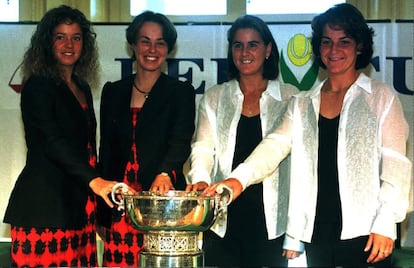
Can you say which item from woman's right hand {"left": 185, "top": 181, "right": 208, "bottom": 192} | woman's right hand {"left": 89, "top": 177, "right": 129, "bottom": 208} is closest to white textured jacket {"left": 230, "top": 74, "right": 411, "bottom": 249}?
woman's right hand {"left": 185, "top": 181, "right": 208, "bottom": 192}

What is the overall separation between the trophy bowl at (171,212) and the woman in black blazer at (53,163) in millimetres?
590

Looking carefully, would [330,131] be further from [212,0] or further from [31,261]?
[212,0]

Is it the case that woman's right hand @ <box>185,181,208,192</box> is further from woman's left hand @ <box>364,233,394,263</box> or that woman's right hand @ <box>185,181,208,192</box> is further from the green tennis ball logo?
the green tennis ball logo

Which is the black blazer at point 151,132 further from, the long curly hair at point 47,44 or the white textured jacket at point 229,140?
the long curly hair at point 47,44

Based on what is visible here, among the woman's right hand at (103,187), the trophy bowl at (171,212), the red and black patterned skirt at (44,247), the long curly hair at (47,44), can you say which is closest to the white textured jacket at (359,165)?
the woman's right hand at (103,187)

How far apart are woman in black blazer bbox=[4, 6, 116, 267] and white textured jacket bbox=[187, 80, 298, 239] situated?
40 centimetres

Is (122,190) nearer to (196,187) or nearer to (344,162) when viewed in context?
(196,187)

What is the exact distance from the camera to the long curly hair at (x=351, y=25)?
2.78 metres

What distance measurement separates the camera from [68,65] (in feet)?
9.91

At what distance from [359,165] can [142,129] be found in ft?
2.63

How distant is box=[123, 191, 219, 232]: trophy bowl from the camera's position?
2.14m

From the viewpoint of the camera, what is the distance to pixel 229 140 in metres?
3.00

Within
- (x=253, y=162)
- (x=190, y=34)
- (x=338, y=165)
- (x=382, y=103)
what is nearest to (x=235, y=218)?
(x=253, y=162)

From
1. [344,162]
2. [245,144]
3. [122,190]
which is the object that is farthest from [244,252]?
[122,190]
